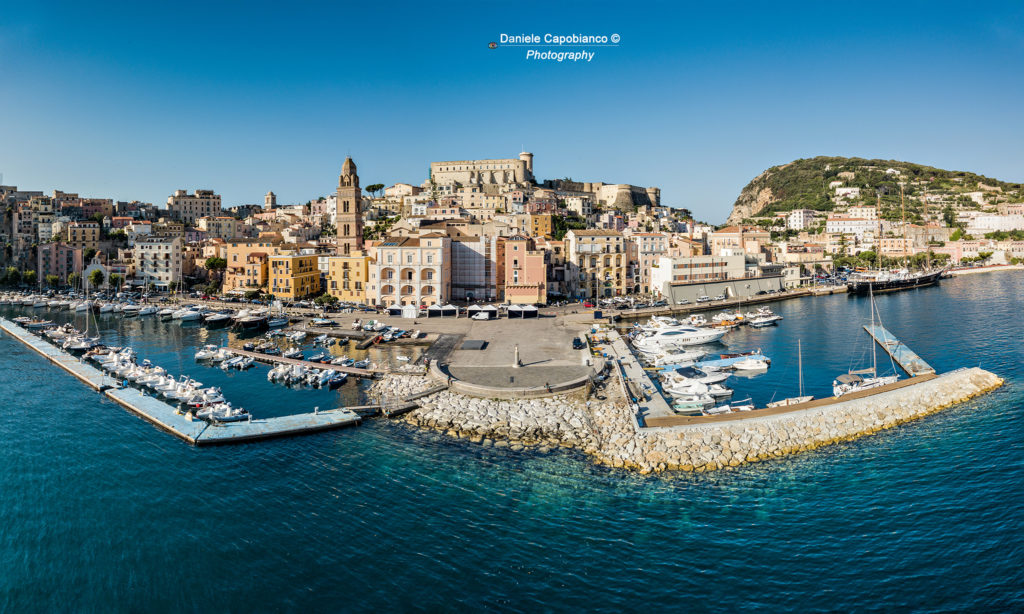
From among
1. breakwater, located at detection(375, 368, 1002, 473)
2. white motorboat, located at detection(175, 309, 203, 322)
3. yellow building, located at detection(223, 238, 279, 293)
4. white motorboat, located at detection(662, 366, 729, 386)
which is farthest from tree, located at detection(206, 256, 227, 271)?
white motorboat, located at detection(662, 366, 729, 386)

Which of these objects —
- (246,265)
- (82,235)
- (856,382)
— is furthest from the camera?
(82,235)

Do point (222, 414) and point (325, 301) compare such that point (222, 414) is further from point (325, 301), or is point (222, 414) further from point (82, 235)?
point (82, 235)

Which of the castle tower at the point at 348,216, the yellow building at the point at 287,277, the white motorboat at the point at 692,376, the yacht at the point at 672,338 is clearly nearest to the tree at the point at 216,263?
the yellow building at the point at 287,277

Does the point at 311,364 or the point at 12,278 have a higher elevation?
the point at 12,278

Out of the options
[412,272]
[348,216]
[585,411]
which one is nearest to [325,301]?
[412,272]

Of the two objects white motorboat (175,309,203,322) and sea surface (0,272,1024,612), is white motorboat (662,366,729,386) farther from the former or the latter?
white motorboat (175,309,203,322)

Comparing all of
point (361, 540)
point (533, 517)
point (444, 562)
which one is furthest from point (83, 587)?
point (533, 517)
